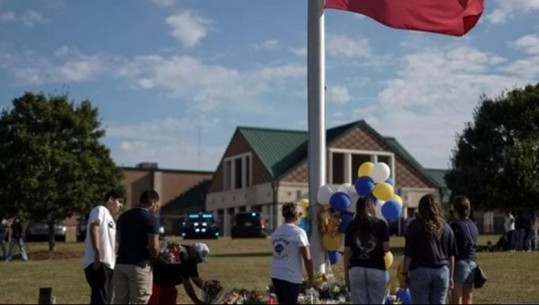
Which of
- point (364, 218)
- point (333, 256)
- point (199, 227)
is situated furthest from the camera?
point (199, 227)

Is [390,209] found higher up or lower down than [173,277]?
higher up

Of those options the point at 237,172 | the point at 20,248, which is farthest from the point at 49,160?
the point at 237,172

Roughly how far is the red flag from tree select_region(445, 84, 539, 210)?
20.8 meters

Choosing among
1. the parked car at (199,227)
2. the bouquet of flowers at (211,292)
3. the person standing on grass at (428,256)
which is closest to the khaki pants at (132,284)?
the bouquet of flowers at (211,292)

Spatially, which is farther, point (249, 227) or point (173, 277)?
point (249, 227)

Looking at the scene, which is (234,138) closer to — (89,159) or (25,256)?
(89,159)

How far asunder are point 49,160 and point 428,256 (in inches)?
1016

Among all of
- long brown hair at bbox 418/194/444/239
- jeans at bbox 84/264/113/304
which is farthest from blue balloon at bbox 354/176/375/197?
jeans at bbox 84/264/113/304

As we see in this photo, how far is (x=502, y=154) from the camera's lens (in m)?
35.3

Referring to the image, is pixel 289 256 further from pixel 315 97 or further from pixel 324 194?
pixel 315 97

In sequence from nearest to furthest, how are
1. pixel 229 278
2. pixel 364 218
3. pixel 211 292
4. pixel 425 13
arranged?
pixel 364 218 → pixel 211 292 → pixel 425 13 → pixel 229 278

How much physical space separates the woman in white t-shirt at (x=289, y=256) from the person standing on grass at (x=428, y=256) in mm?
1211

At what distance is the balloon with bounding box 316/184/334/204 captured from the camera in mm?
14422

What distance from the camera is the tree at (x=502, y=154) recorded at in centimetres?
3438
